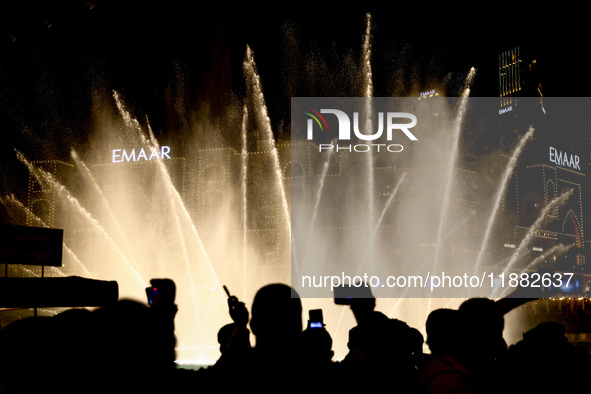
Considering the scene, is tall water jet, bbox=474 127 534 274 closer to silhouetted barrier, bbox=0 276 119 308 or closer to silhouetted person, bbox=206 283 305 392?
silhouetted barrier, bbox=0 276 119 308

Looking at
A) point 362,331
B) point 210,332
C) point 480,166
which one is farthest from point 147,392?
point 480,166

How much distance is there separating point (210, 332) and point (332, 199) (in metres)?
55.8

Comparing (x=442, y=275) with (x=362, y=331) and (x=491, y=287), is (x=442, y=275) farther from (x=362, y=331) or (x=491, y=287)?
(x=362, y=331)

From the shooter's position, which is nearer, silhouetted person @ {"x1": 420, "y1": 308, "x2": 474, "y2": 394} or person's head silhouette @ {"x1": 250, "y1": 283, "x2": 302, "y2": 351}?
person's head silhouette @ {"x1": 250, "y1": 283, "x2": 302, "y2": 351}

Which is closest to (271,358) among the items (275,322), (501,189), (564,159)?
(275,322)

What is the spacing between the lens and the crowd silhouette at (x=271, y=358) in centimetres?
253

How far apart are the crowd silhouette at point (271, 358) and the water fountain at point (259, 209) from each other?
51305mm

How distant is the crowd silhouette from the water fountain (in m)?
51.3

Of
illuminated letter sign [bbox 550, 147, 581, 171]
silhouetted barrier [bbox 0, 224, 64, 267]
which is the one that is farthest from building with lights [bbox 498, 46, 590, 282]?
silhouetted barrier [bbox 0, 224, 64, 267]

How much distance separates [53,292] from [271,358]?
255 inches

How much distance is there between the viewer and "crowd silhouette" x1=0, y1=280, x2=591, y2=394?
2531 mm

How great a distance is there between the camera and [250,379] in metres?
2.71

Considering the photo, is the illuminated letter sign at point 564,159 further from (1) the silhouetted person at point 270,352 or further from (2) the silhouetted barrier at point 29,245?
(1) the silhouetted person at point 270,352

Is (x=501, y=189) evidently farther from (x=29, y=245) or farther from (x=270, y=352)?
(x=270, y=352)
